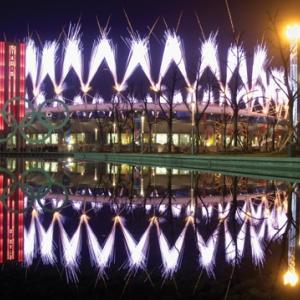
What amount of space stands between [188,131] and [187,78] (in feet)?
84.6

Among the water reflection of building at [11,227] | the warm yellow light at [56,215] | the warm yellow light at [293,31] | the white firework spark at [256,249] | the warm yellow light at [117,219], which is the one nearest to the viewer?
the white firework spark at [256,249]

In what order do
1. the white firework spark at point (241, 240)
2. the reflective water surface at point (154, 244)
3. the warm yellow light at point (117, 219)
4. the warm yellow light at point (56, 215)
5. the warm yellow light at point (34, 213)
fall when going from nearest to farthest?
the reflective water surface at point (154, 244)
the white firework spark at point (241, 240)
the warm yellow light at point (117, 219)
the warm yellow light at point (56, 215)
the warm yellow light at point (34, 213)

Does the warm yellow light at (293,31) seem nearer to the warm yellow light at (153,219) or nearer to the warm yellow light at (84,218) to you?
the warm yellow light at (153,219)

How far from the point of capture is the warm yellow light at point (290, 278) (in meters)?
3.90

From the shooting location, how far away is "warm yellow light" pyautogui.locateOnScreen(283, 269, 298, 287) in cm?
390

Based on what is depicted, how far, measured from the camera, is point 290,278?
4.05 metres

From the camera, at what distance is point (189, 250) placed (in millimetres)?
5227

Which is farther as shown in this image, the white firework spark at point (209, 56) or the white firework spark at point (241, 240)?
the white firework spark at point (209, 56)

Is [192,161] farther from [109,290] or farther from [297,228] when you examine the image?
[109,290]

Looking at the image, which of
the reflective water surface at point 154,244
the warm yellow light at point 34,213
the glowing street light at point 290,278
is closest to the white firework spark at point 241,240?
the reflective water surface at point 154,244

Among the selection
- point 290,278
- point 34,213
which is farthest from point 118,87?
point 290,278

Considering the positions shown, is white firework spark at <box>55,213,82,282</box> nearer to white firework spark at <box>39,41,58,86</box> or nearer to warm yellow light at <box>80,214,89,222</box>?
warm yellow light at <box>80,214,89,222</box>

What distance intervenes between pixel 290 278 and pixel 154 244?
176cm

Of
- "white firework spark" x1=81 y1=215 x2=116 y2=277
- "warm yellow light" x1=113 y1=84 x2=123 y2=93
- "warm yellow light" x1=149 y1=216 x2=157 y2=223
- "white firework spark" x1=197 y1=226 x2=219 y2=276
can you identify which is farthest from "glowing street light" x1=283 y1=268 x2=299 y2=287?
"warm yellow light" x1=113 y1=84 x2=123 y2=93
